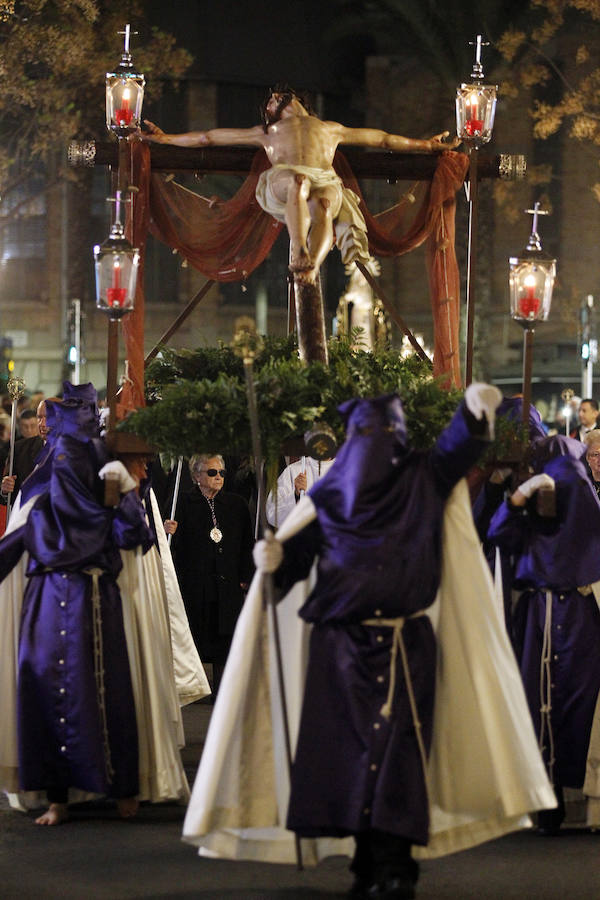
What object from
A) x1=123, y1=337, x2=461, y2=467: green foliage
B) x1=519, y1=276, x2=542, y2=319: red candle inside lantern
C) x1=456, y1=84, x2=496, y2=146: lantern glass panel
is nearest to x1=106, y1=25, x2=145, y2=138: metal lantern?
x1=123, y1=337, x2=461, y2=467: green foliage

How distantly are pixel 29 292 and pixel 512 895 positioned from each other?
2209cm

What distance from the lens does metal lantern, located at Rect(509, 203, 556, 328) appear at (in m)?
8.19

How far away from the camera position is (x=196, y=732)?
10516 millimetres

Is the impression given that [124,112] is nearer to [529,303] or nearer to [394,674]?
[529,303]

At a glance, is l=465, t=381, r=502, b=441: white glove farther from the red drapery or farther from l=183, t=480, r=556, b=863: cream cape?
the red drapery

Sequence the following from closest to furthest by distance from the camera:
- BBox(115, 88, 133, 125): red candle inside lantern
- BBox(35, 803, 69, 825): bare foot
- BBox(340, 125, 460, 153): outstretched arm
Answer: BBox(35, 803, 69, 825): bare foot
BBox(115, 88, 133, 125): red candle inside lantern
BBox(340, 125, 460, 153): outstretched arm

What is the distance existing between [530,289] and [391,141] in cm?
188

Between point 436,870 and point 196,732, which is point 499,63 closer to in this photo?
point 196,732

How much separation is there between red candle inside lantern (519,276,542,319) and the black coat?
3389 millimetres

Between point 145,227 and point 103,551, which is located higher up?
point 145,227

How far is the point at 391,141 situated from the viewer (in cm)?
962

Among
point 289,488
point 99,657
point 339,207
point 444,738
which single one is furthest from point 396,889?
point 289,488

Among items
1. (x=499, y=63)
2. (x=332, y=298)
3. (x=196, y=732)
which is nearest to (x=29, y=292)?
(x=332, y=298)

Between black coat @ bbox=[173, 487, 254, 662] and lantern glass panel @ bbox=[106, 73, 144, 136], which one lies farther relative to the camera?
black coat @ bbox=[173, 487, 254, 662]
